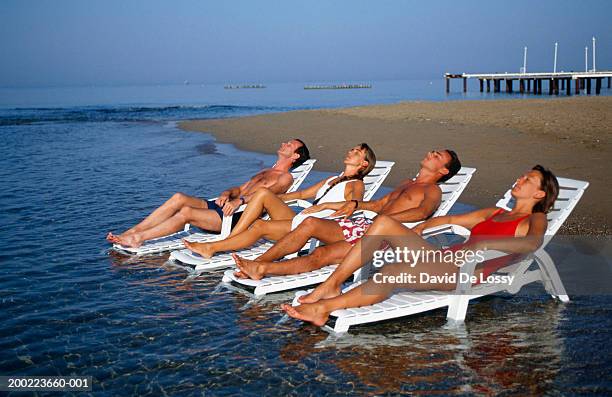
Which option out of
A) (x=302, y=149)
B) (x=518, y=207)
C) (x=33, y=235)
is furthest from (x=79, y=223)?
(x=518, y=207)

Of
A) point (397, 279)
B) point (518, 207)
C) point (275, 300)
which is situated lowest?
point (275, 300)

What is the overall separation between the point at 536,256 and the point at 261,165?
362 inches

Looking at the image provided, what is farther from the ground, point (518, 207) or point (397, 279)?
point (518, 207)

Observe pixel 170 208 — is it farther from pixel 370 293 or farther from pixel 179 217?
pixel 370 293

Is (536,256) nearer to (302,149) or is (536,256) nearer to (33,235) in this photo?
(302,149)

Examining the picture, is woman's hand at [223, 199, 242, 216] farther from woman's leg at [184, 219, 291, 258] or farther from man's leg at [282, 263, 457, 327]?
man's leg at [282, 263, 457, 327]

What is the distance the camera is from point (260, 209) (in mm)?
5680

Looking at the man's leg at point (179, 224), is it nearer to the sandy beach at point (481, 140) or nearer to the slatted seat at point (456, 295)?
the slatted seat at point (456, 295)

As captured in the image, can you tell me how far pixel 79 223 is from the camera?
802 cm

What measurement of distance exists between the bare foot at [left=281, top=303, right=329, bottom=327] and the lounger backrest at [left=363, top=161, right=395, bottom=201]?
232 centimetres

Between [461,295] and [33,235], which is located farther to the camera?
[33,235]

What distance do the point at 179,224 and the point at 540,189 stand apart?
11.9 feet

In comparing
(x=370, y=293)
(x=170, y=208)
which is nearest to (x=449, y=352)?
(x=370, y=293)

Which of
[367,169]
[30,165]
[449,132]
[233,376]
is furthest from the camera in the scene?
[449,132]
